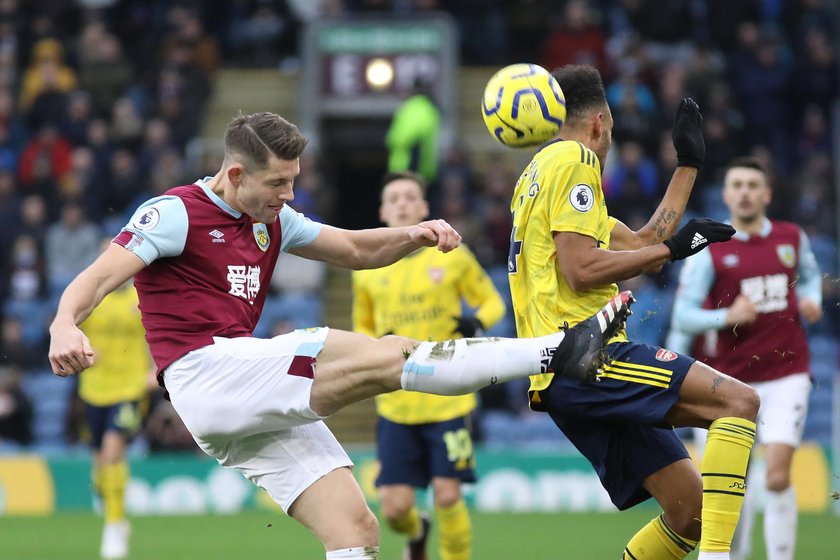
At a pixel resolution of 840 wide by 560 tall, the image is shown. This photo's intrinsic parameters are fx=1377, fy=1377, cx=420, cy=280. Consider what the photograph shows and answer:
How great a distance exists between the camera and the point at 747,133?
18656mm

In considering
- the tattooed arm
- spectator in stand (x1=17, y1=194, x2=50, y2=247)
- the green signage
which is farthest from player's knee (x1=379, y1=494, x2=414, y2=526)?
the green signage

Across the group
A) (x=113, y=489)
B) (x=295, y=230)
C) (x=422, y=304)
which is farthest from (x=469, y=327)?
(x=113, y=489)

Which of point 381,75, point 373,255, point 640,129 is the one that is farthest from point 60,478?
point 373,255

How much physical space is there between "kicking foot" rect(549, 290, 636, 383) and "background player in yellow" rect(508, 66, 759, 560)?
0.14 m

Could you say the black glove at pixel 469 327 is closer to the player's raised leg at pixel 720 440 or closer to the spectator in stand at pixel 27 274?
the player's raised leg at pixel 720 440

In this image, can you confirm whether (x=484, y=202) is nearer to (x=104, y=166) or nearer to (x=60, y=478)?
(x=104, y=166)

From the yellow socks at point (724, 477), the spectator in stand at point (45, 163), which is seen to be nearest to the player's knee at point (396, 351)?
the yellow socks at point (724, 477)

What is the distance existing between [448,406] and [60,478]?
298 inches

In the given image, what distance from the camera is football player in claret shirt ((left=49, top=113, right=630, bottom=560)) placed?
226 inches

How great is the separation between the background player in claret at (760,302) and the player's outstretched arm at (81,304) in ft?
14.8

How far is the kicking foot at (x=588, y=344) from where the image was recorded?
19.0 ft

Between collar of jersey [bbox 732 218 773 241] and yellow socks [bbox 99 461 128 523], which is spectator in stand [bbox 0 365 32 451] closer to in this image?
yellow socks [bbox 99 461 128 523]

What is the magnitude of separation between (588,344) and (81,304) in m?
2.09

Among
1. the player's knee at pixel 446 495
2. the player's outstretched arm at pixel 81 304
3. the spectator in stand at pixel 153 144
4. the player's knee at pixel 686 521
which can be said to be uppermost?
the spectator in stand at pixel 153 144
